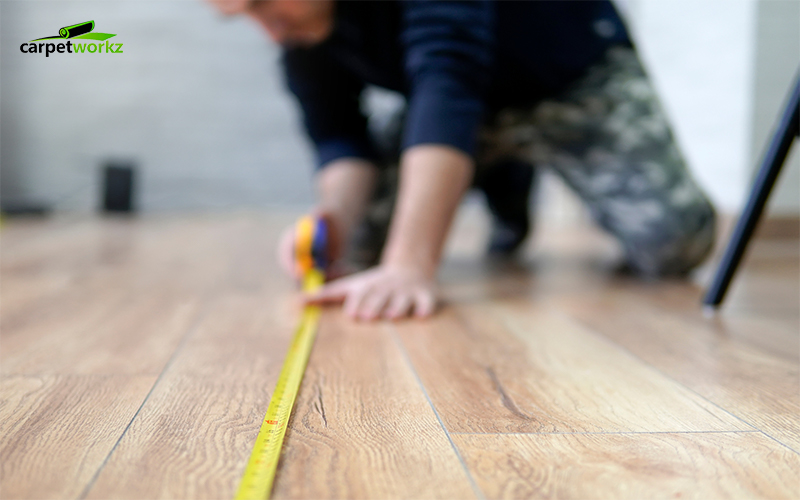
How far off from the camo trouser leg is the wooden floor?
7.1 inches

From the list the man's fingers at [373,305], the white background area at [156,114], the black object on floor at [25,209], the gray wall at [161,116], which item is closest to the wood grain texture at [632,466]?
the man's fingers at [373,305]

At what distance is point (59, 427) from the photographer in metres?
0.57

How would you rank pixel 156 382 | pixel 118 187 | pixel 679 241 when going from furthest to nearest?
1. pixel 118 187
2. pixel 679 241
3. pixel 156 382

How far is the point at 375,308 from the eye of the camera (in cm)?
108

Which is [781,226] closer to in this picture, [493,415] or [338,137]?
[338,137]

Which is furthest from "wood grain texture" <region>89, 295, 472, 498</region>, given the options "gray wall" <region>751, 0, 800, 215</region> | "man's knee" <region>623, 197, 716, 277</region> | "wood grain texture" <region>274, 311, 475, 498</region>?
"gray wall" <region>751, 0, 800, 215</region>

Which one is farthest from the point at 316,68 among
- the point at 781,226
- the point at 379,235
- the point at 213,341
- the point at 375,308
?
the point at 781,226

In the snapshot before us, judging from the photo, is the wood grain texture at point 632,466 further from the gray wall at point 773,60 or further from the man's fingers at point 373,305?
the gray wall at point 773,60

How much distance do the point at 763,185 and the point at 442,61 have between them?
1.87ft

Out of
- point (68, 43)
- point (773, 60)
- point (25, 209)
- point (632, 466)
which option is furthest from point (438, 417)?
point (25, 209)

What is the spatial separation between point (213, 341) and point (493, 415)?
0.46 meters

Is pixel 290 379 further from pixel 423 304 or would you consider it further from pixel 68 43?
pixel 68 43

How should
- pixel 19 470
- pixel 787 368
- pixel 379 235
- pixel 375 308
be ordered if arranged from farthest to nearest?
pixel 379 235 → pixel 375 308 → pixel 787 368 → pixel 19 470

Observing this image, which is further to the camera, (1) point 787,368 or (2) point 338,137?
(2) point 338,137
